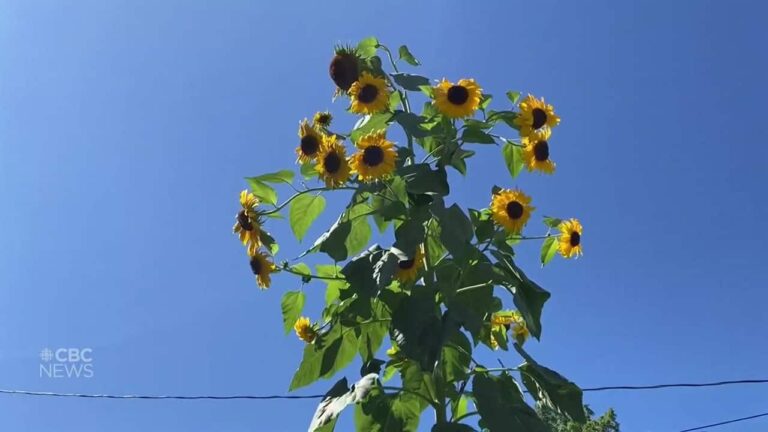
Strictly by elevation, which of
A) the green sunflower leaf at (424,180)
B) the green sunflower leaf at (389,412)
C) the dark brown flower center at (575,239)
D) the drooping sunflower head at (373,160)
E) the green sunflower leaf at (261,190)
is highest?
the green sunflower leaf at (261,190)

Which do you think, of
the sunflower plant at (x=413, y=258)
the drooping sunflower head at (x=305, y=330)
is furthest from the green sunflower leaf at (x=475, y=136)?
the drooping sunflower head at (x=305, y=330)

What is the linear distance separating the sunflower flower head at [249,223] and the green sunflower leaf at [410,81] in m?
0.78

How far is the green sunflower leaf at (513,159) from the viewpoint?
3342 millimetres

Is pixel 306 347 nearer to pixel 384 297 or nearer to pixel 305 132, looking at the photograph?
pixel 384 297

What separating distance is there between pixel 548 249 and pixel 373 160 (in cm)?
100

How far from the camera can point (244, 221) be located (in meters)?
3.06

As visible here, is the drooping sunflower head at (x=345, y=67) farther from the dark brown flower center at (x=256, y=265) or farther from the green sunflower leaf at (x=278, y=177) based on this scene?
the dark brown flower center at (x=256, y=265)

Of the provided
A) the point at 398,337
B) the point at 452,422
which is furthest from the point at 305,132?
the point at 452,422

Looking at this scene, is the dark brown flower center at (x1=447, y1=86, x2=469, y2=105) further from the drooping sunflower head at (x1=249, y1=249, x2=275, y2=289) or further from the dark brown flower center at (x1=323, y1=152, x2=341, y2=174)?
the drooping sunflower head at (x1=249, y1=249, x2=275, y2=289)

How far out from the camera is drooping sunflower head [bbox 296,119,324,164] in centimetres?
304

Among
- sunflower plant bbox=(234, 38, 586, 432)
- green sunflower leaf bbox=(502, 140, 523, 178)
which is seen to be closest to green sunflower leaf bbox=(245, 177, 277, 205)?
sunflower plant bbox=(234, 38, 586, 432)

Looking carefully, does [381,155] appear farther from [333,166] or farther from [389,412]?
[389,412]

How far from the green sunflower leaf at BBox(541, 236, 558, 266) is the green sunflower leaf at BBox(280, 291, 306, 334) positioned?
3.58 feet

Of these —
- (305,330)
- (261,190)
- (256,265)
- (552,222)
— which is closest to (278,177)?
(261,190)
